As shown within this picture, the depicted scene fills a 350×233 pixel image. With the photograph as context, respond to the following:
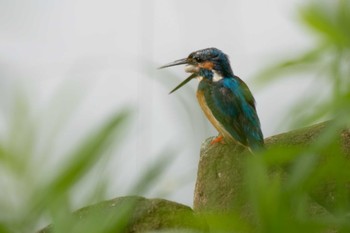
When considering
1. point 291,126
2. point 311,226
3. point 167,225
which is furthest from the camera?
point 167,225

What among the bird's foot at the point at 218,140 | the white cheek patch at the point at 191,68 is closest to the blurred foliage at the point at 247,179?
the bird's foot at the point at 218,140

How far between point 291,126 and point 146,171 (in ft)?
0.57

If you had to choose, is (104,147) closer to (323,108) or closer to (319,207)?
(323,108)

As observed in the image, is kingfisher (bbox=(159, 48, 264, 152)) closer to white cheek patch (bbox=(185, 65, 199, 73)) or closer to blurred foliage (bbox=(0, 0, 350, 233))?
white cheek patch (bbox=(185, 65, 199, 73))

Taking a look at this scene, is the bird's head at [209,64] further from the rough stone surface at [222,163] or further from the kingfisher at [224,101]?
the rough stone surface at [222,163]

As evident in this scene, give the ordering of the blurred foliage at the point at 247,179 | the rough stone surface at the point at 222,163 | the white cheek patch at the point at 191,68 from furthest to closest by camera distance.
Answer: the white cheek patch at the point at 191,68, the rough stone surface at the point at 222,163, the blurred foliage at the point at 247,179

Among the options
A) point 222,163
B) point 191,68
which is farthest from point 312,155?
point 191,68

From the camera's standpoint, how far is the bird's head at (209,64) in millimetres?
5266

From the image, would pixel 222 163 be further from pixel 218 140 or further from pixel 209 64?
pixel 209 64

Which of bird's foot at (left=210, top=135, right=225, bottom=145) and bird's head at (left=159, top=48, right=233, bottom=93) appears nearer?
bird's foot at (left=210, top=135, right=225, bottom=145)

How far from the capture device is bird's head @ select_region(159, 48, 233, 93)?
5.27 meters

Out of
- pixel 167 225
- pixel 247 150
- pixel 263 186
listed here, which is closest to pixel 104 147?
pixel 263 186

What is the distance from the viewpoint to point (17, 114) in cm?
98

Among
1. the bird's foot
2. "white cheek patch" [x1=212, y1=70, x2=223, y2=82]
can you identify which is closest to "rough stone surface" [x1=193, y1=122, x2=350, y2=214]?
the bird's foot
